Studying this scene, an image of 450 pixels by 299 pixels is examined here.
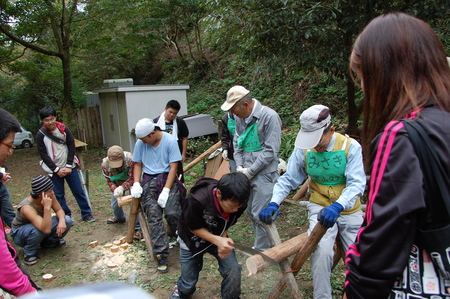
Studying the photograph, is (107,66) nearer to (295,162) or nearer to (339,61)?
(339,61)

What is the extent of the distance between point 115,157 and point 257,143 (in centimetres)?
211

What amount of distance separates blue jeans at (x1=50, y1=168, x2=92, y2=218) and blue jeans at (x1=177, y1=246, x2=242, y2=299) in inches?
125

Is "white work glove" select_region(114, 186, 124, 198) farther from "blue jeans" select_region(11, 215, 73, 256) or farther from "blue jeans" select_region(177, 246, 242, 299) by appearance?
"blue jeans" select_region(177, 246, 242, 299)

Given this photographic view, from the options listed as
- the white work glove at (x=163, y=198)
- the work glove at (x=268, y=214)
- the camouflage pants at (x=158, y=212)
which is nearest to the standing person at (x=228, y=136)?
the camouflage pants at (x=158, y=212)

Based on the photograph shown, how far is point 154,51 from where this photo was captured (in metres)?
22.1

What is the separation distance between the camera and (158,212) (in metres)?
4.39

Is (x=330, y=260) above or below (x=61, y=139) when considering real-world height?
below

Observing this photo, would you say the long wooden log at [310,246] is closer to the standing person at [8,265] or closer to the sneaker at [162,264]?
the sneaker at [162,264]

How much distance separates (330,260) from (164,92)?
10344 millimetres

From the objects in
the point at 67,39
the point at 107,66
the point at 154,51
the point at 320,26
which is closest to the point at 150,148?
the point at 320,26

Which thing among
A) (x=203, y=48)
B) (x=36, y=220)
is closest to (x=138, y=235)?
(x=36, y=220)

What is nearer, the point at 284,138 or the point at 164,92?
the point at 284,138

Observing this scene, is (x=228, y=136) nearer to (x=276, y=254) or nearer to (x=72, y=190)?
(x=276, y=254)

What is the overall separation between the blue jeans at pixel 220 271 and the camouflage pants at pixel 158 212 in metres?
0.98
